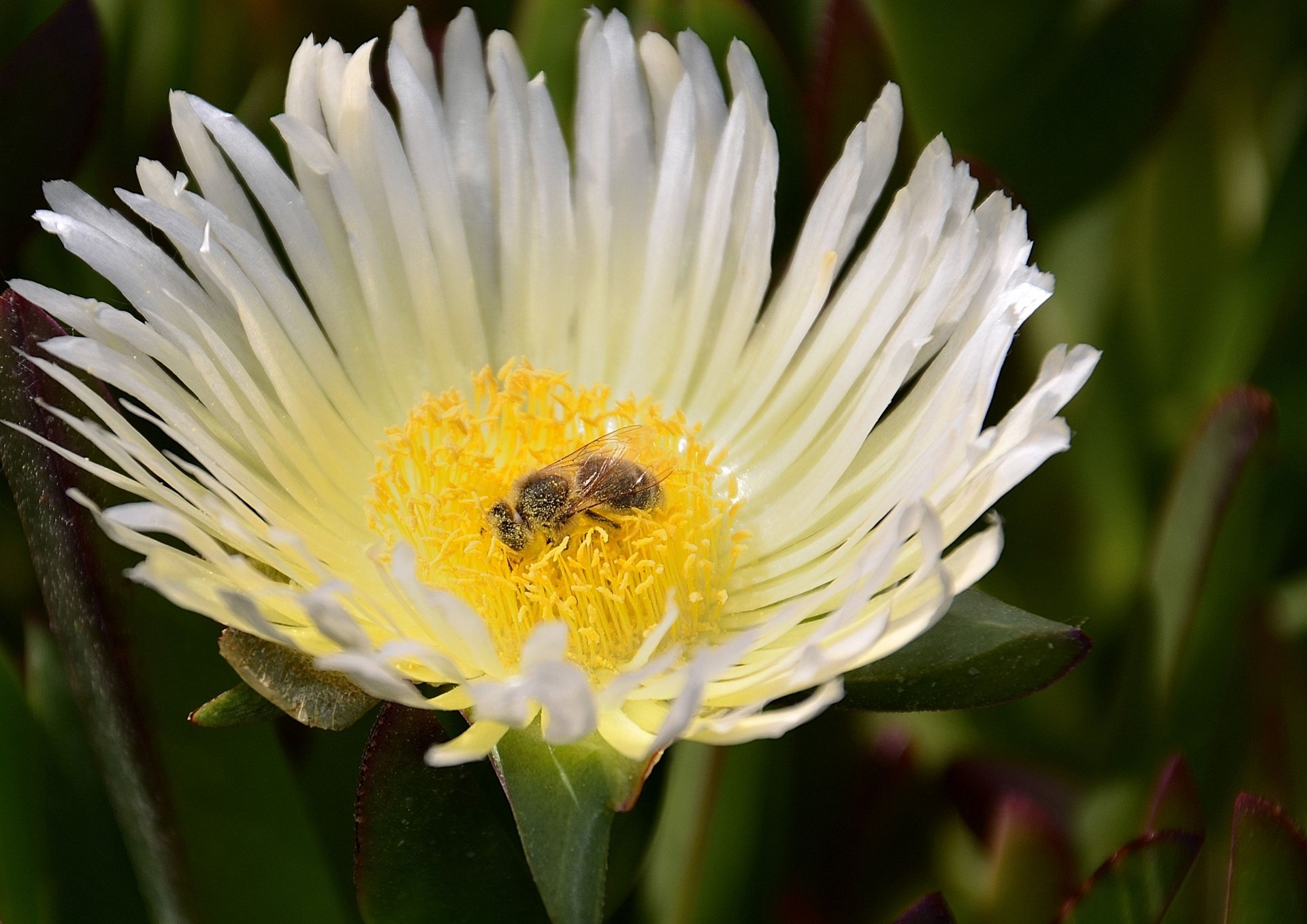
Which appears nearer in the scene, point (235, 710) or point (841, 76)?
point (235, 710)

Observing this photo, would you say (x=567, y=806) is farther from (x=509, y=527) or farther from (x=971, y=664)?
(x=509, y=527)

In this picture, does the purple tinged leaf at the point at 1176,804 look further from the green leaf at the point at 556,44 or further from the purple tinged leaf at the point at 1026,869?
the green leaf at the point at 556,44

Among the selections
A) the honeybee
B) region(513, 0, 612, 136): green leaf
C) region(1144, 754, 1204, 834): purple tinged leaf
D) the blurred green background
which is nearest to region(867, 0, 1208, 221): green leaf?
the blurred green background

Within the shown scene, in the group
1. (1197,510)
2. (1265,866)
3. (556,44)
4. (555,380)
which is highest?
(556,44)

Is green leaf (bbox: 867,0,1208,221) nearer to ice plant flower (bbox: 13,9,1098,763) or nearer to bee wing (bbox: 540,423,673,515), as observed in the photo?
ice plant flower (bbox: 13,9,1098,763)

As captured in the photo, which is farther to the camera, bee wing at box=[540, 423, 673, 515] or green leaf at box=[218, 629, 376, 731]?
bee wing at box=[540, 423, 673, 515]

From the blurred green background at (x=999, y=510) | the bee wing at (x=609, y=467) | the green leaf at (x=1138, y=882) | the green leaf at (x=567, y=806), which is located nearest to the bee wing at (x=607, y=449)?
the bee wing at (x=609, y=467)

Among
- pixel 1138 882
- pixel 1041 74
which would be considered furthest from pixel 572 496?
pixel 1041 74
